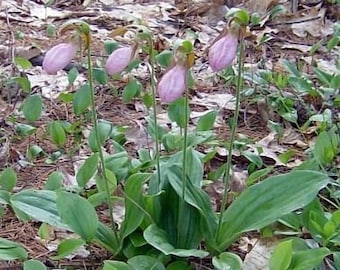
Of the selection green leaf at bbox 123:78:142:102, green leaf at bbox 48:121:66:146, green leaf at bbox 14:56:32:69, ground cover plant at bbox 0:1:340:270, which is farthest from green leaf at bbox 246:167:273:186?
green leaf at bbox 14:56:32:69

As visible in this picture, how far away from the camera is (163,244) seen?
1.33 meters

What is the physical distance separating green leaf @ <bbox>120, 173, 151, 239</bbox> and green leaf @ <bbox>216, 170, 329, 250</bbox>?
0.18m

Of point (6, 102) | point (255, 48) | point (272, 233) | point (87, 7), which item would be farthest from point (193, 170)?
point (87, 7)

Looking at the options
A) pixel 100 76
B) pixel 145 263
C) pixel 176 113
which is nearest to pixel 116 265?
pixel 145 263

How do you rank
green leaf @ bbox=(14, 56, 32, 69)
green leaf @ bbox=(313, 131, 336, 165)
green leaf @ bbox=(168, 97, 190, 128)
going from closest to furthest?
green leaf @ bbox=(313, 131, 336, 165) < green leaf @ bbox=(168, 97, 190, 128) < green leaf @ bbox=(14, 56, 32, 69)

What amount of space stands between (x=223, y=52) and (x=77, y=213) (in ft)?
1.56

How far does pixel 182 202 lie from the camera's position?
4.50 ft

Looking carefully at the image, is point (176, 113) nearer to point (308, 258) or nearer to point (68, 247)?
point (68, 247)

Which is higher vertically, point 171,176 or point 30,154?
point 171,176

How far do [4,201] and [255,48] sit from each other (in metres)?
1.65

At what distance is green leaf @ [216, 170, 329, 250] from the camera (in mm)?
1334

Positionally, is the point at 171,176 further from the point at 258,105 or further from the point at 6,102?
the point at 6,102

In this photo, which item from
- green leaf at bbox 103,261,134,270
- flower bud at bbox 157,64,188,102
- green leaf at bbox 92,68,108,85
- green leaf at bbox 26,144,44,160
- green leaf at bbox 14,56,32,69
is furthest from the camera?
green leaf at bbox 14,56,32,69

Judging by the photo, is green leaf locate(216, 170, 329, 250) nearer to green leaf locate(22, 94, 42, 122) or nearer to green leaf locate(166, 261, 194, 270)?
green leaf locate(166, 261, 194, 270)
